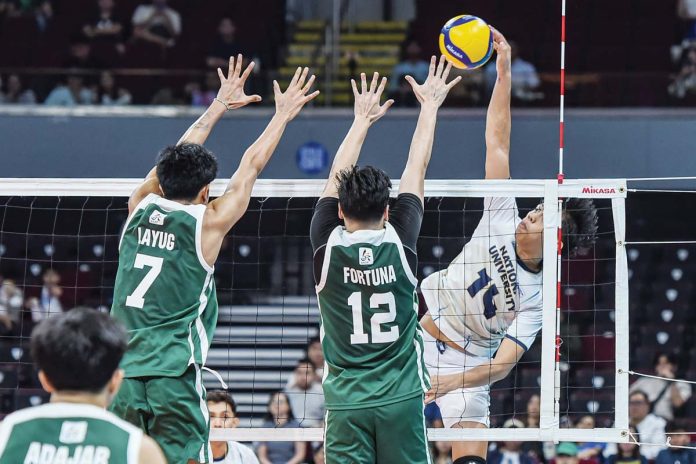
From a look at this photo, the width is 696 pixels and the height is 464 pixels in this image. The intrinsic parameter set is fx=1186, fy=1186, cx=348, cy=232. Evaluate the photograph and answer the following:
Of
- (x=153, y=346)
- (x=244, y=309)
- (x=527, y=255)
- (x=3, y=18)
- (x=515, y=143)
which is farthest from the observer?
(x=3, y=18)

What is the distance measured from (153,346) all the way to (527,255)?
113 inches

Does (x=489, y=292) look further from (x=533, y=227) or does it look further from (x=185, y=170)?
(x=185, y=170)

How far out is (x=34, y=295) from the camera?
17016 mm

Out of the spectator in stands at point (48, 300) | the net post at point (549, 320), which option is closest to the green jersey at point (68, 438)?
the net post at point (549, 320)

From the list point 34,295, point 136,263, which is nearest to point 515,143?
point 34,295

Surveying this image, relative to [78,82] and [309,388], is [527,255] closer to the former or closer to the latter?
[309,388]

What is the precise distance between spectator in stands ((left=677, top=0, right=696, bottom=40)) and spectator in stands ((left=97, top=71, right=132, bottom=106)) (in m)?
8.28

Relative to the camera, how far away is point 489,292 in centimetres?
816

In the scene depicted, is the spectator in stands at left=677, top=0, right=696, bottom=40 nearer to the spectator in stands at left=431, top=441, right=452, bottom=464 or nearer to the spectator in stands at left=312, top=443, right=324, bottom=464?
the spectator in stands at left=431, top=441, right=452, bottom=464

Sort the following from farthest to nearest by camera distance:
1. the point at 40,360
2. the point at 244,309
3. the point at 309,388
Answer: the point at 244,309 → the point at 309,388 → the point at 40,360

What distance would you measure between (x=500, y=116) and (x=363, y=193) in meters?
1.88

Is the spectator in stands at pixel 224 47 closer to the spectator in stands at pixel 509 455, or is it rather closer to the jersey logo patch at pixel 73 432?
the spectator in stands at pixel 509 455

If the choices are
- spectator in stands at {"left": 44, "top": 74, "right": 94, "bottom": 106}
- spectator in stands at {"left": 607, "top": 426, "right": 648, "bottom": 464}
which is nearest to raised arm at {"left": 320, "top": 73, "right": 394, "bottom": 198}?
spectator in stands at {"left": 607, "top": 426, "right": 648, "bottom": 464}

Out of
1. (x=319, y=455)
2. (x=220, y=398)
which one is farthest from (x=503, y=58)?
(x=319, y=455)
